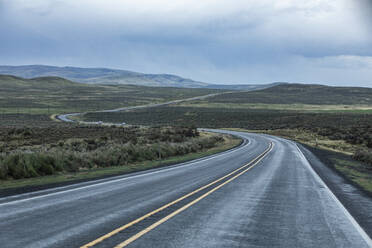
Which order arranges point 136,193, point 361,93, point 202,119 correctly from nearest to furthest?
point 136,193 → point 202,119 → point 361,93

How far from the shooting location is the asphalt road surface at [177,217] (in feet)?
22.2

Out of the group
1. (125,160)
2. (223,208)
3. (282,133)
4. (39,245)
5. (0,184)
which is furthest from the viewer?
(282,133)

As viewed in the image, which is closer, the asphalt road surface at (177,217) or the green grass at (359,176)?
the asphalt road surface at (177,217)

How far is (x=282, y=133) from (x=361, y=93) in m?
151

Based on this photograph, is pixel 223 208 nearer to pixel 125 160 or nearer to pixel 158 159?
pixel 125 160

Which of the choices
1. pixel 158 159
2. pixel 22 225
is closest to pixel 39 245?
pixel 22 225

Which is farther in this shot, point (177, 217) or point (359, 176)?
point (359, 176)

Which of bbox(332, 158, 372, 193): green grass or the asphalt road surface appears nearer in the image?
the asphalt road surface

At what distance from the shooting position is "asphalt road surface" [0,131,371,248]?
677cm

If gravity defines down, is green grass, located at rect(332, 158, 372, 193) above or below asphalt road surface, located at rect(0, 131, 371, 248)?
below

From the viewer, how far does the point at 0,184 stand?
13844mm

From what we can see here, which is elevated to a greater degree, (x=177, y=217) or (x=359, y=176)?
(x=177, y=217)

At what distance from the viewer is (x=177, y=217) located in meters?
8.52

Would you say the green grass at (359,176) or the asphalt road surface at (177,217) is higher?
the asphalt road surface at (177,217)
